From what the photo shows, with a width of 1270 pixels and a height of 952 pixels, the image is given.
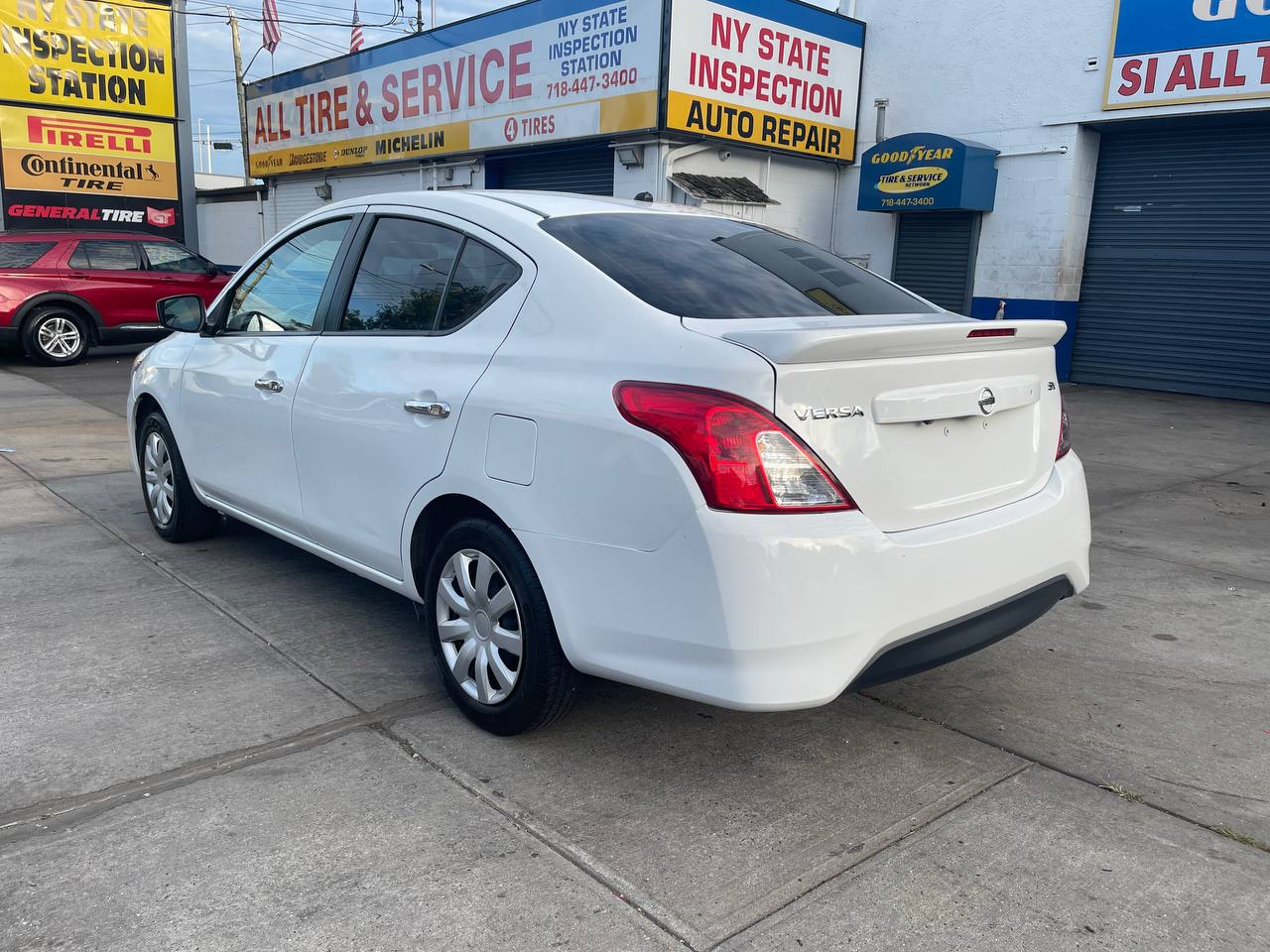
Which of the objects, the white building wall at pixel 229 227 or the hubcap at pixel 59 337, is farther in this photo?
the white building wall at pixel 229 227

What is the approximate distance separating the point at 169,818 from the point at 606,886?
3.85ft

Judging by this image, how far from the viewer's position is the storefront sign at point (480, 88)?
43.0 feet

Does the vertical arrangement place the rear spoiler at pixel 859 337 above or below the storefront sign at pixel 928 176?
below

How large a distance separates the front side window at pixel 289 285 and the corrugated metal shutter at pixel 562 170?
404 inches

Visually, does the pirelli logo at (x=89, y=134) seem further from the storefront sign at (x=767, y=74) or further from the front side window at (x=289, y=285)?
the front side window at (x=289, y=285)

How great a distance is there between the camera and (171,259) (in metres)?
14.0

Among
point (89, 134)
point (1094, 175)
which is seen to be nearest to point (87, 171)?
point (89, 134)

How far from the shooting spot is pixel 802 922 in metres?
2.31

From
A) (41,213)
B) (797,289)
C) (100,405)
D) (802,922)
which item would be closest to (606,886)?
(802,922)

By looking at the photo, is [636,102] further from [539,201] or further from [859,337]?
[859,337]

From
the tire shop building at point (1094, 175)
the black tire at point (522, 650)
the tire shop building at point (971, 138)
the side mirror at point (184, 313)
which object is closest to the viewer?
the black tire at point (522, 650)

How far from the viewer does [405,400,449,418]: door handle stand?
314 cm

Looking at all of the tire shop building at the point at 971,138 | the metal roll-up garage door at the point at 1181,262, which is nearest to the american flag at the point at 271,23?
the tire shop building at the point at 971,138

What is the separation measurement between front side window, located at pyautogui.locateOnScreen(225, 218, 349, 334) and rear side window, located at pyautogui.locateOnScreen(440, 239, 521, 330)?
0.84 metres
